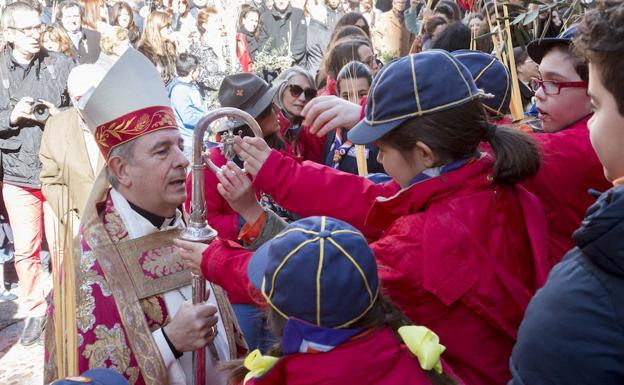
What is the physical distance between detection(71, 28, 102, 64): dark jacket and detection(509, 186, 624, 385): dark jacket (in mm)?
7047

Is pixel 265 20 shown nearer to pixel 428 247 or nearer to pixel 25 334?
pixel 25 334

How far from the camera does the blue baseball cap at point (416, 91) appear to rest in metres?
1.78

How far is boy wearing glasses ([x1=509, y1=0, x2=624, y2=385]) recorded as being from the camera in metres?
1.00

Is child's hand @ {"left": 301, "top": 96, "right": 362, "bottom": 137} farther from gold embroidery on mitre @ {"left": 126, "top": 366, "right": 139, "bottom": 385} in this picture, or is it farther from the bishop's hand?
gold embroidery on mitre @ {"left": 126, "top": 366, "right": 139, "bottom": 385}

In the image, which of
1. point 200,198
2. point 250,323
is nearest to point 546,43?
point 200,198

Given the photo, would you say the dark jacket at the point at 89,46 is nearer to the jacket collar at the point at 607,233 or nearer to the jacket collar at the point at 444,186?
the jacket collar at the point at 444,186

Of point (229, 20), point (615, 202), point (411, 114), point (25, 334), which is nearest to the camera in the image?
point (615, 202)

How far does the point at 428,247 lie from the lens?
5.39ft

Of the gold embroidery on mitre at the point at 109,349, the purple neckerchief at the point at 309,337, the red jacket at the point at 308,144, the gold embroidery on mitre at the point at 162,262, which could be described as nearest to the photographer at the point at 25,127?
the red jacket at the point at 308,144

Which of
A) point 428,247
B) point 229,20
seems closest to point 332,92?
point 428,247

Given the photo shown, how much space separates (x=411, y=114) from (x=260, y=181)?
27.7 inches

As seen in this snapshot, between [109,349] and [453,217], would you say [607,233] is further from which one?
[109,349]

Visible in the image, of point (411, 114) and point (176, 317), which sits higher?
point (411, 114)

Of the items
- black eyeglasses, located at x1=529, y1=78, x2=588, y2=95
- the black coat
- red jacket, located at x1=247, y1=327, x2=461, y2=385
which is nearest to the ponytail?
black eyeglasses, located at x1=529, y1=78, x2=588, y2=95
